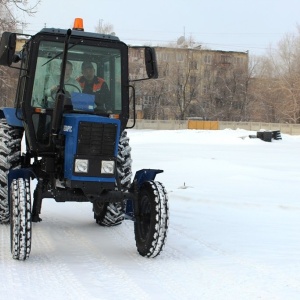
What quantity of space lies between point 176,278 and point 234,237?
230 centimetres

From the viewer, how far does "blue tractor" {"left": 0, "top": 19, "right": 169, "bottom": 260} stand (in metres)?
6.50

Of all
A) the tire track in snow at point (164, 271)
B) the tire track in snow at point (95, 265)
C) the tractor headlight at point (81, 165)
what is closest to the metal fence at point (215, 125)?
the tire track in snow at point (95, 265)

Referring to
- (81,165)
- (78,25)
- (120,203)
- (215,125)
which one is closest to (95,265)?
(81,165)

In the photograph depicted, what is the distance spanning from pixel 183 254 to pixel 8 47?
3126mm

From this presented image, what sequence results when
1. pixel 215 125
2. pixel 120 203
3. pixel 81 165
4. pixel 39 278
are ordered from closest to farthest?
pixel 39 278 < pixel 81 165 < pixel 120 203 < pixel 215 125

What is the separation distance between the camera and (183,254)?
682cm

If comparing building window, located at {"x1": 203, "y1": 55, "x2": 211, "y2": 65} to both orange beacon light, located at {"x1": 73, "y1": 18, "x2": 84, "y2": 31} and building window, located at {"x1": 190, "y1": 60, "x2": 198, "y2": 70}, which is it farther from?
orange beacon light, located at {"x1": 73, "y1": 18, "x2": 84, "y2": 31}

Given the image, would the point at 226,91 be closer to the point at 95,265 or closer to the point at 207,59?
the point at 207,59

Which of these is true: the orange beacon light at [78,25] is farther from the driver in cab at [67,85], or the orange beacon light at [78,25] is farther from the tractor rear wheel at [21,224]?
the tractor rear wheel at [21,224]

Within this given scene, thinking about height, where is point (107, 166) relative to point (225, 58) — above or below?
below

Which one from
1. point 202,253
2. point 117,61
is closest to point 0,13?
point 117,61

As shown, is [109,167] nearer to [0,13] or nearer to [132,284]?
[132,284]

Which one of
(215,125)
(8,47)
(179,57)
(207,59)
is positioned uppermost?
(207,59)

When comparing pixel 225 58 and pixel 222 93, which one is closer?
pixel 222 93
